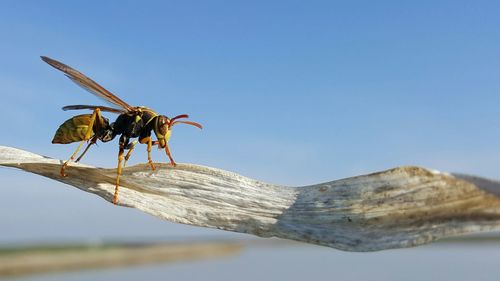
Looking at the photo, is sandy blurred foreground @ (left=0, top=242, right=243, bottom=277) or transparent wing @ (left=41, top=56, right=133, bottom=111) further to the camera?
sandy blurred foreground @ (left=0, top=242, right=243, bottom=277)

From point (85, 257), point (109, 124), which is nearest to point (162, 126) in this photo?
point (109, 124)

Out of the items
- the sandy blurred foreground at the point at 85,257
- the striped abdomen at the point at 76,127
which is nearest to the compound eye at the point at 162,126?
the striped abdomen at the point at 76,127

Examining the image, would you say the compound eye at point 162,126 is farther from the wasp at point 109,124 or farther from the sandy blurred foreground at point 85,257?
the sandy blurred foreground at point 85,257

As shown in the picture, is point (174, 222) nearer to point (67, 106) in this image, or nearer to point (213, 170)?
point (213, 170)

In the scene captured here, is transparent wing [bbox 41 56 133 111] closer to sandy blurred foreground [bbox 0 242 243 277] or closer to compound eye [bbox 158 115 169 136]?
compound eye [bbox 158 115 169 136]

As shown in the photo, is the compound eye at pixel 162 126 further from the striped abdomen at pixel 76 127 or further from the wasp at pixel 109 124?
the striped abdomen at pixel 76 127

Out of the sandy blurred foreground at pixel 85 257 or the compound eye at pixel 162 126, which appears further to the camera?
the sandy blurred foreground at pixel 85 257

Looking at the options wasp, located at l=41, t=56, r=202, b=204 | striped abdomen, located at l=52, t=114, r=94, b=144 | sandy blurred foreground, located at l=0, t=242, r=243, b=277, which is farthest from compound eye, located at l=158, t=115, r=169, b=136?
sandy blurred foreground, located at l=0, t=242, r=243, b=277

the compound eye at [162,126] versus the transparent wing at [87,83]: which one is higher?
the transparent wing at [87,83]
